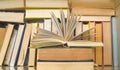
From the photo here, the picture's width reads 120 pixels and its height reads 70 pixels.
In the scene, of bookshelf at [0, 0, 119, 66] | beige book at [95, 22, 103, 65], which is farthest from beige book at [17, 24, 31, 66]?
beige book at [95, 22, 103, 65]

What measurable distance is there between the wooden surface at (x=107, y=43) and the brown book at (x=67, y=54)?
19 centimetres

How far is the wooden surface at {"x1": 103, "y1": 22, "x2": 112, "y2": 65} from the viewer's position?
99 centimetres

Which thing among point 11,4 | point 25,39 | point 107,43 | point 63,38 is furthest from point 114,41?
point 11,4

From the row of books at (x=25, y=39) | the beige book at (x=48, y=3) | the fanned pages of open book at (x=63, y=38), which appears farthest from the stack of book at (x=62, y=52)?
the beige book at (x=48, y=3)

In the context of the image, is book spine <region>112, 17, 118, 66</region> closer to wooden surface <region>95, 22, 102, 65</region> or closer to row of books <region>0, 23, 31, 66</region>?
wooden surface <region>95, 22, 102, 65</region>

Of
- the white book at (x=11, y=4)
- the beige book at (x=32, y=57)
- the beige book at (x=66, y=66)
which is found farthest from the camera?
the white book at (x=11, y=4)

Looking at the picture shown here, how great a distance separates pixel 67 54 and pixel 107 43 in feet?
0.87

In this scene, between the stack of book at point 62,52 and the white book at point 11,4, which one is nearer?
the stack of book at point 62,52

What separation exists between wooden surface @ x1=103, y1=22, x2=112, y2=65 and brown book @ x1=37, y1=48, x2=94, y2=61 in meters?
0.19

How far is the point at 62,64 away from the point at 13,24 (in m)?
0.40

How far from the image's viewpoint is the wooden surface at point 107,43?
99cm

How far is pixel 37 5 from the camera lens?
3.50 feet

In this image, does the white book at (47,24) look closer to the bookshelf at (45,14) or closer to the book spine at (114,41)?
the bookshelf at (45,14)

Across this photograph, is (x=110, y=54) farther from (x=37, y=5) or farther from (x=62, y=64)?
(x=37, y=5)
